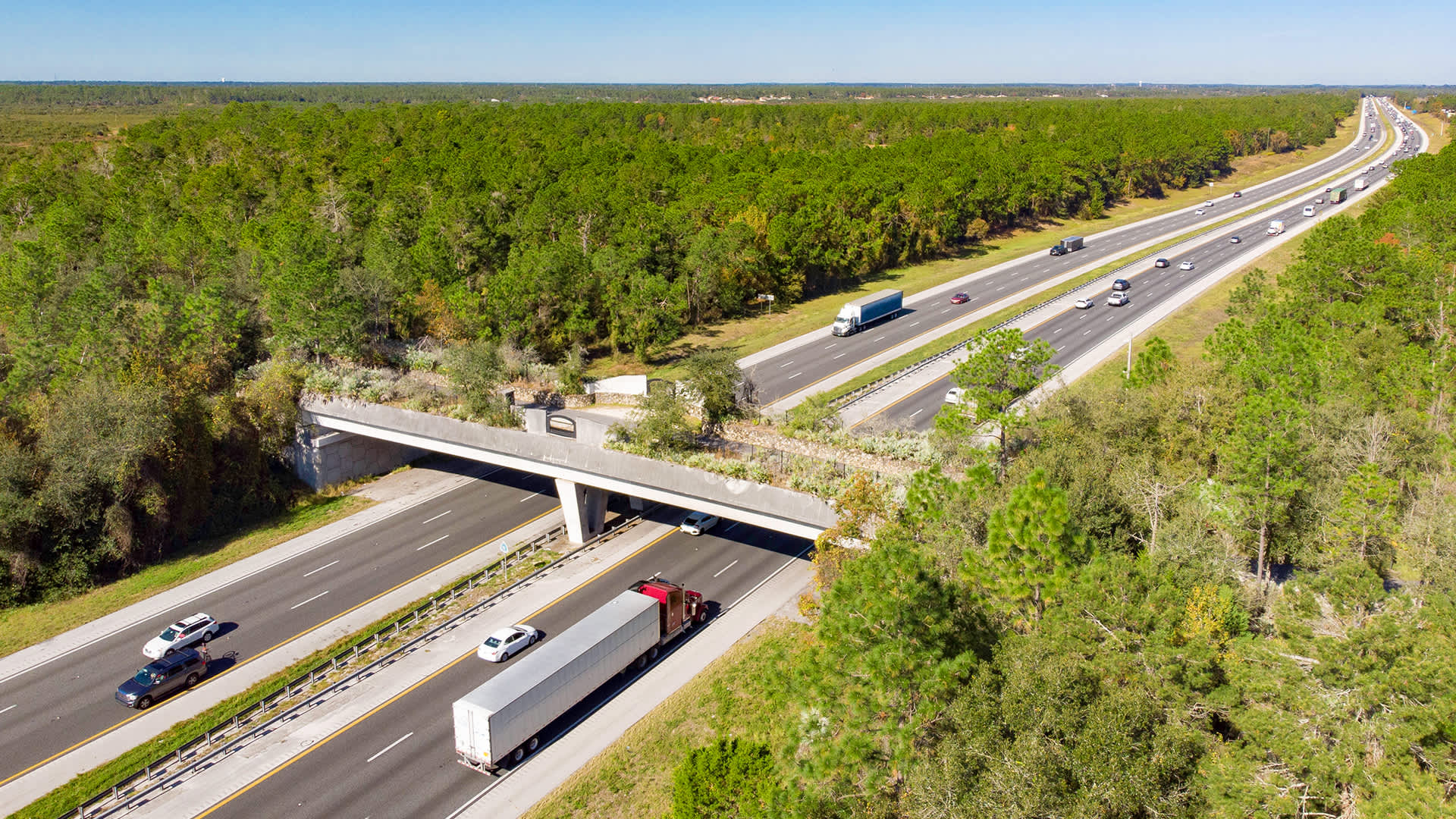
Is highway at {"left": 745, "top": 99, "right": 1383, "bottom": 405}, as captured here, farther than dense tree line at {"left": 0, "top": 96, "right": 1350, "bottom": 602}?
Yes

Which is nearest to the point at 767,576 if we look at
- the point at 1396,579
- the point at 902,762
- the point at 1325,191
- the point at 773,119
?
the point at 902,762

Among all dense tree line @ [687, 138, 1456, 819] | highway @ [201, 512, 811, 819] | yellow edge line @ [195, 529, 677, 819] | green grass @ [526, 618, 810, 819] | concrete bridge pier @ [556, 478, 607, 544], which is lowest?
green grass @ [526, 618, 810, 819]

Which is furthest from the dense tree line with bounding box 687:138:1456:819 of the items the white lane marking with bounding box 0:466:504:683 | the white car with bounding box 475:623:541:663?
the white lane marking with bounding box 0:466:504:683

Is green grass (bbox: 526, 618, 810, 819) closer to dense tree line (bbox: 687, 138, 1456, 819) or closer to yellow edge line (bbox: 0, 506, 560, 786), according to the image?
dense tree line (bbox: 687, 138, 1456, 819)

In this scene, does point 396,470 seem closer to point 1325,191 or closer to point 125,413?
point 125,413

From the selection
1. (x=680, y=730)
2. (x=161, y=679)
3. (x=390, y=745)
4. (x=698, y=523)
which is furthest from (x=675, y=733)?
(x=161, y=679)

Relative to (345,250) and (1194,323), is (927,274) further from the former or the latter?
(345,250)
